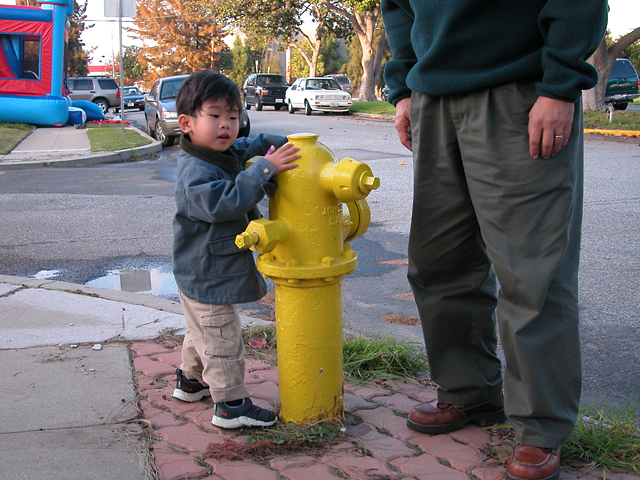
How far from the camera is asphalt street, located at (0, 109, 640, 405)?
3490mm

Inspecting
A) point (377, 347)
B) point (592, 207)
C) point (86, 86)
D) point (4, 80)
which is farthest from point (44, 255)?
point (86, 86)

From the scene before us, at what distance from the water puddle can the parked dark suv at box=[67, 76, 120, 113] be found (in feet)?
95.4

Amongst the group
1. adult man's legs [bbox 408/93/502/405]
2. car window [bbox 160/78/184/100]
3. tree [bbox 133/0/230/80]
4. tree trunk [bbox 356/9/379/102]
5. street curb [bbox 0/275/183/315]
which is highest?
tree [bbox 133/0/230/80]

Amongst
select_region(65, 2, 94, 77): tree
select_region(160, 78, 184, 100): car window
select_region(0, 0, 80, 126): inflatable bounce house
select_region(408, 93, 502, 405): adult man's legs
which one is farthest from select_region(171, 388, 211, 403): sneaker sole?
select_region(65, 2, 94, 77): tree

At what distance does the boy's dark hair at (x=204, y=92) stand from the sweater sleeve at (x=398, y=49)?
58 centimetres

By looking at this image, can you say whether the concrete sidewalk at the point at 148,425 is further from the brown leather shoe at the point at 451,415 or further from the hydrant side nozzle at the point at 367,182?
the hydrant side nozzle at the point at 367,182

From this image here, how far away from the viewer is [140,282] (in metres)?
4.62

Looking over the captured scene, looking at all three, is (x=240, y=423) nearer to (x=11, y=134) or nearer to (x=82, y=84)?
(x=11, y=134)

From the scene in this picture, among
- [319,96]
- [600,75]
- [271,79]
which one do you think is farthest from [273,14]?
[600,75]

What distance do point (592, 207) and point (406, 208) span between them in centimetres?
189

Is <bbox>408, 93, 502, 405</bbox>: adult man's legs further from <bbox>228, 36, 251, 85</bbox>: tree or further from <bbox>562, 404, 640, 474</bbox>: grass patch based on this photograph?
<bbox>228, 36, 251, 85</bbox>: tree

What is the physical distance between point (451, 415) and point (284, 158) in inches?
44.0

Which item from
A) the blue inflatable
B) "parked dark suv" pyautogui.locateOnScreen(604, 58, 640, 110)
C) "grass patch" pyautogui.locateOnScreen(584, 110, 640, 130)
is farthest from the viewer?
"parked dark suv" pyautogui.locateOnScreen(604, 58, 640, 110)

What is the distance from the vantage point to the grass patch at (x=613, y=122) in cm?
1501
